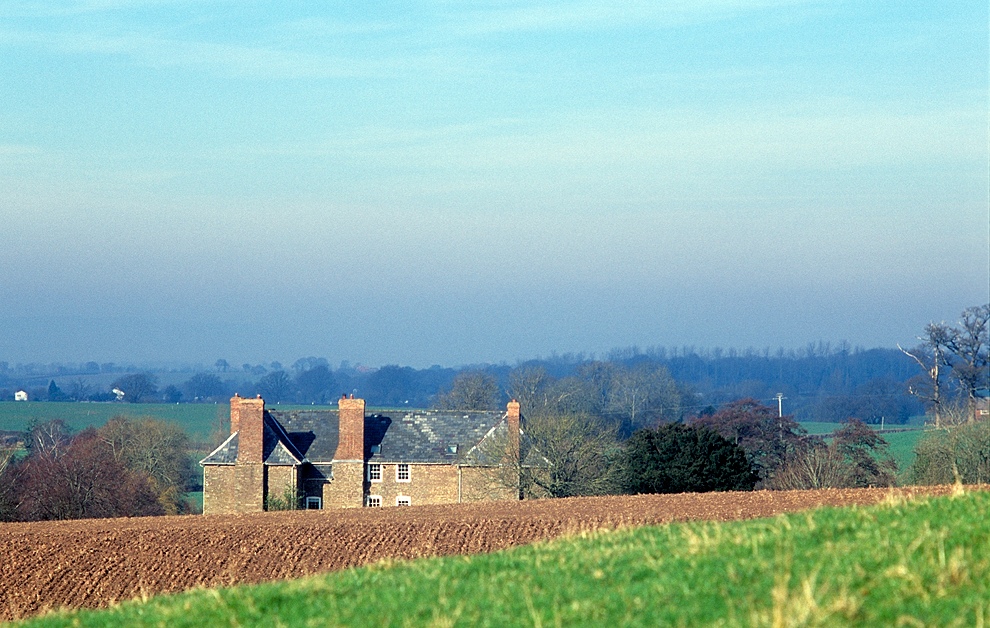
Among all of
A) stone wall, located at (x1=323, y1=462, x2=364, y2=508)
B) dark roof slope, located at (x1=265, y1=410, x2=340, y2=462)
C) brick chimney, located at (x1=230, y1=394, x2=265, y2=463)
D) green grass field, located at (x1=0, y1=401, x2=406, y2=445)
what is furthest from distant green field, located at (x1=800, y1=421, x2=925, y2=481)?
green grass field, located at (x1=0, y1=401, x2=406, y2=445)

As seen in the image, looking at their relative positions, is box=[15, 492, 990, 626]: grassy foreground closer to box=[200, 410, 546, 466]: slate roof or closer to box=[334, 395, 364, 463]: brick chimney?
box=[200, 410, 546, 466]: slate roof

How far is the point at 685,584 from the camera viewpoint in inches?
385

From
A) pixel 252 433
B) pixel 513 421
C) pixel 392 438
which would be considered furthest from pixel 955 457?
pixel 252 433

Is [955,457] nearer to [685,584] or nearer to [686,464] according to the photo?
[686,464]

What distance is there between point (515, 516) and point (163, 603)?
1820 cm

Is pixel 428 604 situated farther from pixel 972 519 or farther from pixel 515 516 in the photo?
pixel 515 516

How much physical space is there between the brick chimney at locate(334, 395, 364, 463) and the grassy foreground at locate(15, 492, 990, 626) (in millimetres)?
44771

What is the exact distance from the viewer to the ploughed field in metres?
21.8

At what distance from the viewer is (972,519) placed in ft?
37.6

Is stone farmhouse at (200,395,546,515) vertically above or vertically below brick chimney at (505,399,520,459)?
below

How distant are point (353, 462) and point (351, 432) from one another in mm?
1632

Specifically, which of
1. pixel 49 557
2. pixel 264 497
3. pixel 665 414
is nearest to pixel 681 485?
pixel 264 497

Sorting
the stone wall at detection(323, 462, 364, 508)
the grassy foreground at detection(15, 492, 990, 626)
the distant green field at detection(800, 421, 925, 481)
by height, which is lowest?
the distant green field at detection(800, 421, 925, 481)

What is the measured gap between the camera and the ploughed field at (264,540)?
21.8 metres
